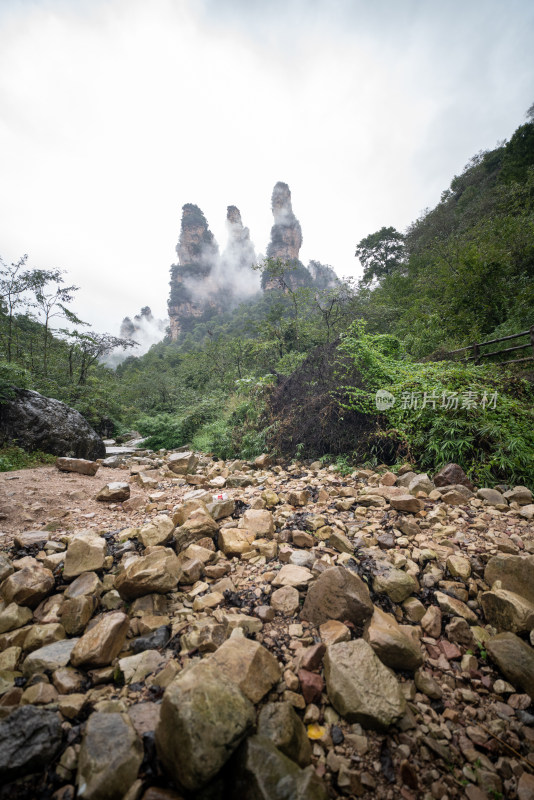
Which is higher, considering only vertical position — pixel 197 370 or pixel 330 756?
pixel 197 370

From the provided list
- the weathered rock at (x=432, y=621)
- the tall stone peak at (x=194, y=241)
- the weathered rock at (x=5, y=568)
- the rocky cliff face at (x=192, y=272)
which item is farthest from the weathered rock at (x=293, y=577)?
the tall stone peak at (x=194, y=241)

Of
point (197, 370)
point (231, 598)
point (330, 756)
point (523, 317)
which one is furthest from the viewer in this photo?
point (197, 370)

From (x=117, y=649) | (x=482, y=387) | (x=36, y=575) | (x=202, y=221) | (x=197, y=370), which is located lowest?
(x=117, y=649)

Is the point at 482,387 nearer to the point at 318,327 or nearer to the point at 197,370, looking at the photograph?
the point at 318,327

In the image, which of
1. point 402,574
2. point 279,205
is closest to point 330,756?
point 402,574

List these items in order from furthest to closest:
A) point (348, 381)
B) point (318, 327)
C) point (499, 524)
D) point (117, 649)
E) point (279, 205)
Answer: point (279, 205)
point (318, 327)
point (348, 381)
point (499, 524)
point (117, 649)

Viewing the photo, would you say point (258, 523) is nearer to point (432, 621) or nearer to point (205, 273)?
point (432, 621)

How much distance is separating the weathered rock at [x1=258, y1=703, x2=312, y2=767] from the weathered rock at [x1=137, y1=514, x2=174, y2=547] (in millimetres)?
1370

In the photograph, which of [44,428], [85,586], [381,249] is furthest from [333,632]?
[381,249]

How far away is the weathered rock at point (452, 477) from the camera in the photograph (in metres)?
→ 2.74

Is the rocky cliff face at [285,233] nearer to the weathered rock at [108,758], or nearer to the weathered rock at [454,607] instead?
the weathered rock at [454,607]

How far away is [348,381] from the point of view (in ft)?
15.6

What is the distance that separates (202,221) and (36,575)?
81.6 m

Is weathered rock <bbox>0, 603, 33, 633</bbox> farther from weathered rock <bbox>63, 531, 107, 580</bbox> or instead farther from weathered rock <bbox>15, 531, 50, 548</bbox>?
weathered rock <bbox>15, 531, 50, 548</bbox>
